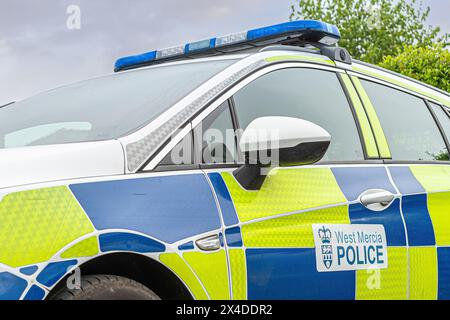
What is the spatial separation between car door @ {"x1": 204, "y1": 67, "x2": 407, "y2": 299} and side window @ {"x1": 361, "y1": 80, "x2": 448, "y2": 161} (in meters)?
0.18

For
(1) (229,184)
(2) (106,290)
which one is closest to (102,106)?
(1) (229,184)

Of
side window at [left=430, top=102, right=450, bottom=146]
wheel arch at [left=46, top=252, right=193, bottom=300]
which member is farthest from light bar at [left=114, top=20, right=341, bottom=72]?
wheel arch at [left=46, top=252, right=193, bottom=300]

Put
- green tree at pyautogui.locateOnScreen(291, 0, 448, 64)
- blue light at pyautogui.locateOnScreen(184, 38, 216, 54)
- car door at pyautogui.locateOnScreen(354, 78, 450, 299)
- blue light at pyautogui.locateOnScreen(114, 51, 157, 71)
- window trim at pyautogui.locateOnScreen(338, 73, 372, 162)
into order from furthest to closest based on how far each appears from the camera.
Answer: green tree at pyautogui.locateOnScreen(291, 0, 448, 64)
blue light at pyautogui.locateOnScreen(114, 51, 157, 71)
blue light at pyautogui.locateOnScreen(184, 38, 216, 54)
window trim at pyautogui.locateOnScreen(338, 73, 372, 162)
car door at pyautogui.locateOnScreen(354, 78, 450, 299)

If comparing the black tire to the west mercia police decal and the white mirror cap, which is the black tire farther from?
the west mercia police decal

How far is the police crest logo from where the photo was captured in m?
2.48

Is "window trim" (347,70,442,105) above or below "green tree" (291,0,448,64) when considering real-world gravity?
below

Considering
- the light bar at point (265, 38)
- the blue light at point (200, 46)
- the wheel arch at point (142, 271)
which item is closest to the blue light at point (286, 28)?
the light bar at point (265, 38)

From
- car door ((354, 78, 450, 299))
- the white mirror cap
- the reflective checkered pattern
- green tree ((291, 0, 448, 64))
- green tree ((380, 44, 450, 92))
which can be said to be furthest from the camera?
green tree ((291, 0, 448, 64))

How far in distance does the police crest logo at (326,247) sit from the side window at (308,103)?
0.39 m

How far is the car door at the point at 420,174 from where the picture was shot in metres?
2.89

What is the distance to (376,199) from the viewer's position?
279 cm

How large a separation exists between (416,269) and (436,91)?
4.50 ft
